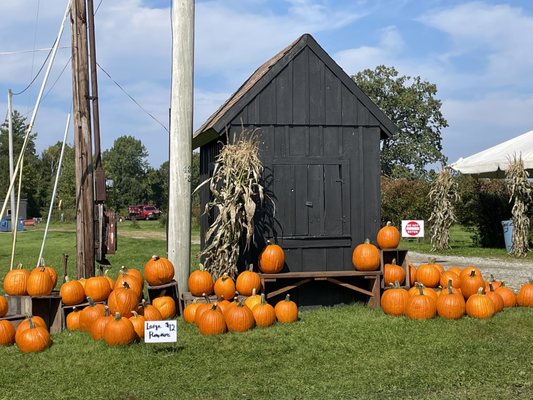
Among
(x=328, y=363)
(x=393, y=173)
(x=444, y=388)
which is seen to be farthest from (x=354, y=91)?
(x=393, y=173)

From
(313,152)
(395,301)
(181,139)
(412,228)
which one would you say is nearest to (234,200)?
(181,139)

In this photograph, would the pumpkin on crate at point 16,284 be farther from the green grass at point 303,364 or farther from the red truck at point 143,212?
the red truck at point 143,212

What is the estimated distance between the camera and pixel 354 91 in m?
9.92

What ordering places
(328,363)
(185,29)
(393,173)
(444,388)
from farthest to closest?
1. (393,173)
2. (185,29)
3. (328,363)
4. (444,388)

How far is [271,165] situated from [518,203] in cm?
1029

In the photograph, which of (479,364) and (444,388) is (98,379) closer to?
(444,388)

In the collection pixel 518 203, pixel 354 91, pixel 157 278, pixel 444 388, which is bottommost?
pixel 444 388

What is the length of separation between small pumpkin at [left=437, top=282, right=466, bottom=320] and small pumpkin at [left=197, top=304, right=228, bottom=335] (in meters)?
2.74

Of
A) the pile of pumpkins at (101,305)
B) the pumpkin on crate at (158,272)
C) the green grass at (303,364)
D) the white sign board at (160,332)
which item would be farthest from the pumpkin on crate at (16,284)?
the white sign board at (160,332)

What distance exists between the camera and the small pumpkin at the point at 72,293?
8.34 m

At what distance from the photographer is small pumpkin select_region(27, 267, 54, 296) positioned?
812cm

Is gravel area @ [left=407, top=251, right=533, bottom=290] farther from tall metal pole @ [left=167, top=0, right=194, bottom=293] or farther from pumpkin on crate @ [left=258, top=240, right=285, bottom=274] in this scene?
tall metal pole @ [left=167, top=0, right=194, bottom=293]

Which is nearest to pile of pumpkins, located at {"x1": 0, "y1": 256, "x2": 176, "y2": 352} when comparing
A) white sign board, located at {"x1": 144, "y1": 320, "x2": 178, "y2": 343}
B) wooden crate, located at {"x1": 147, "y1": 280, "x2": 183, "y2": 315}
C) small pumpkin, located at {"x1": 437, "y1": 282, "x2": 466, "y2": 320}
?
wooden crate, located at {"x1": 147, "y1": 280, "x2": 183, "y2": 315}

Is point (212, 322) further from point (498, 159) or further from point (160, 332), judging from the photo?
point (498, 159)
